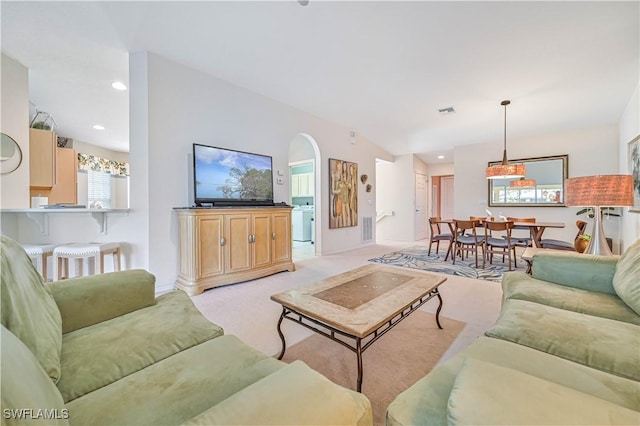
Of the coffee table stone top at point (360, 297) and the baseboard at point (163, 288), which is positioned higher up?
the coffee table stone top at point (360, 297)

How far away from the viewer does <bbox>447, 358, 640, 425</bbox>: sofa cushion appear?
1.81 feet

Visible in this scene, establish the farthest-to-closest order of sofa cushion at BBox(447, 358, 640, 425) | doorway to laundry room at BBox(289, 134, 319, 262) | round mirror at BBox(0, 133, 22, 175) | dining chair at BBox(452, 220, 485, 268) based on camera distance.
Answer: doorway to laundry room at BBox(289, 134, 319, 262) → dining chair at BBox(452, 220, 485, 268) → round mirror at BBox(0, 133, 22, 175) → sofa cushion at BBox(447, 358, 640, 425)

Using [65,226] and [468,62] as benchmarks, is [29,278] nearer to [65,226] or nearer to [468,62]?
[65,226]

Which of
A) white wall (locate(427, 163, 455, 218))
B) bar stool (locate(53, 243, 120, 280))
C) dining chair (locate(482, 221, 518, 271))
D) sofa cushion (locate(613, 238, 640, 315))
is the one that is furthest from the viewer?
white wall (locate(427, 163, 455, 218))

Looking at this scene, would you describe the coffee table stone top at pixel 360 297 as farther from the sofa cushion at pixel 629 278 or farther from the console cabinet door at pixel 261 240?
the console cabinet door at pixel 261 240

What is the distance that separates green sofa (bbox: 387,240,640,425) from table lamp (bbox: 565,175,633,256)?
418mm

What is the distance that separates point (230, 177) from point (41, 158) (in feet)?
8.54

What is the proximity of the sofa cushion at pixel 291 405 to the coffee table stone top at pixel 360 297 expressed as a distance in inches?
24.3

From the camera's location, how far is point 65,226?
3.23 m

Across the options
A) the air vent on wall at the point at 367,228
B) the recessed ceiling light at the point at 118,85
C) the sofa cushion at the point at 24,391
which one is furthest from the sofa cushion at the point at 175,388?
the air vent on wall at the point at 367,228

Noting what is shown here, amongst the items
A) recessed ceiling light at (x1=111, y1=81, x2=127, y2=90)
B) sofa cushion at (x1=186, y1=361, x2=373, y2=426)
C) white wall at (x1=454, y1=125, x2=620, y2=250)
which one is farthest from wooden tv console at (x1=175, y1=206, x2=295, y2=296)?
white wall at (x1=454, y1=125, x2=620, y2=250)

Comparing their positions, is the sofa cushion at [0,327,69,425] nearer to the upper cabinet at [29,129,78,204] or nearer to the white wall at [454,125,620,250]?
the upper cabinet at [29,129,78,204]

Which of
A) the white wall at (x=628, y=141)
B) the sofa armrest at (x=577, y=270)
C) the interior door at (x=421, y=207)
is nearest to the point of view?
the sofa armrest at (x=577, y=270)

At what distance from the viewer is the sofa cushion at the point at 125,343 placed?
0.95 metres
